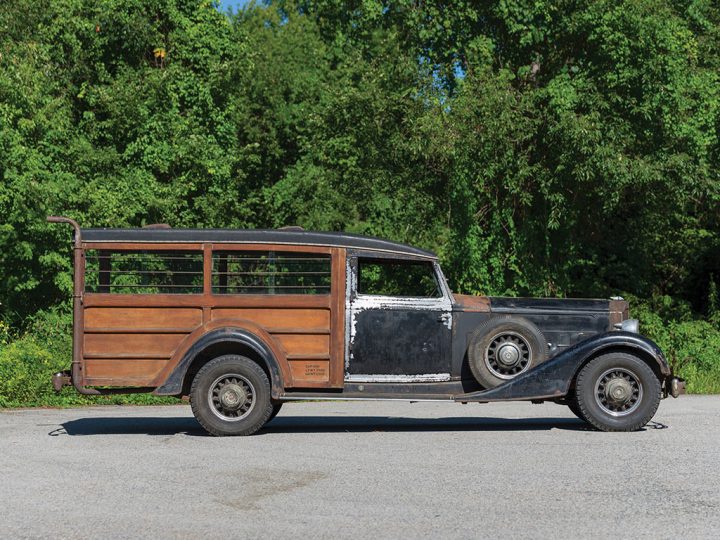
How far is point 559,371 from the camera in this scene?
1156 cm

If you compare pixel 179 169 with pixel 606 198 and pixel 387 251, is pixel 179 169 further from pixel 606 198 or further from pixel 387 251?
pixel 387 251

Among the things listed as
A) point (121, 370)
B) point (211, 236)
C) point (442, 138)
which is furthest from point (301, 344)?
point (442, 138)

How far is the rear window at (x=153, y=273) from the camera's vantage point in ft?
38.3

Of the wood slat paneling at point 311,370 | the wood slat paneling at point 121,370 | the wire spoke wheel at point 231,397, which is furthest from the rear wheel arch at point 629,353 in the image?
the wood slat paneling at point 121,370

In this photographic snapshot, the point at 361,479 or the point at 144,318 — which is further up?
the point at 144,318

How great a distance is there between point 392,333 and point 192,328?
2.12 meters

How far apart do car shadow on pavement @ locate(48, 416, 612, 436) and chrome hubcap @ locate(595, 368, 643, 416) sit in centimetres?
45

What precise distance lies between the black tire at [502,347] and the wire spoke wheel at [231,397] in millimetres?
2370

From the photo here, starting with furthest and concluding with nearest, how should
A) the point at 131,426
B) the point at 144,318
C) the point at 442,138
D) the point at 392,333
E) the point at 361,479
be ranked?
the point at 442,138
the point at 131,426
the point at 392,333
the point at 144,318
the point at 361,479

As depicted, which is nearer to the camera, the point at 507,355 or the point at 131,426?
the point at 507,355

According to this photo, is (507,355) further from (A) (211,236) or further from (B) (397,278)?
(A) (211,236)

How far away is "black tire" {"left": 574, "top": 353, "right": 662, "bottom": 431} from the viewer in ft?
38.3

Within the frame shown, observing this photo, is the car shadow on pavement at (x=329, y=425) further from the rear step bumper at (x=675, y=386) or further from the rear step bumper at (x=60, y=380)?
the rear step bumper at (x=675, y=386)

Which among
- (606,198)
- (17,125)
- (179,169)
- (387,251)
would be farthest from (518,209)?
(387,251)
